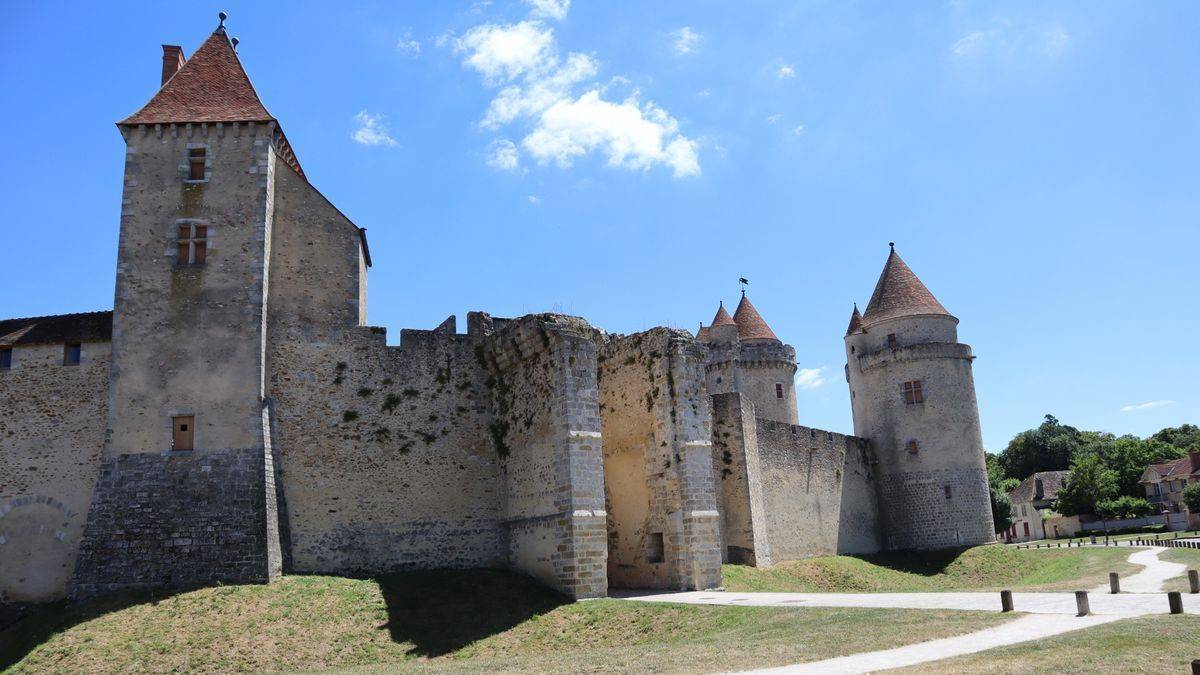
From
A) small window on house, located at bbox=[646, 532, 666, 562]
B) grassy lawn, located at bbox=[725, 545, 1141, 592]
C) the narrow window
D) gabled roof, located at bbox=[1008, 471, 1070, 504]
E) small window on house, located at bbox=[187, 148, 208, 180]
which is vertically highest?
small window on house, located at bbox=[187, 148, 208, 180]

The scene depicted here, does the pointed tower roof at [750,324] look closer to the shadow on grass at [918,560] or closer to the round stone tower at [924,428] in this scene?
the round stone tower at [924,428]

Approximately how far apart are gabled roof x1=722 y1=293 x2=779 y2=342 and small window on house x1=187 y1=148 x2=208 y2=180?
1094 inches

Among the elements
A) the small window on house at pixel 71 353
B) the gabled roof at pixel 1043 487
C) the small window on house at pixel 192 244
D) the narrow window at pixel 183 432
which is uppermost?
the small window on house at pixel 192 244

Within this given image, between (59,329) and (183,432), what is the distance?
4.39m

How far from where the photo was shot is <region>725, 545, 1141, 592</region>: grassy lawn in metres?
24.1

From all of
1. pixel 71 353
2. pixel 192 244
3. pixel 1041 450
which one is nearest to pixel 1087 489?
pixel 1041 450

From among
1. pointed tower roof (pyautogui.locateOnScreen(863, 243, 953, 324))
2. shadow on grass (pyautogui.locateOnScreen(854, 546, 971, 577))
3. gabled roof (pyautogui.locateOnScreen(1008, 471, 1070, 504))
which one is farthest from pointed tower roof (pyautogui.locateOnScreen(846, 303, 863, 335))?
gabled roof (pyautogui.locateOnScreen(1008, 471, 1070, 504))

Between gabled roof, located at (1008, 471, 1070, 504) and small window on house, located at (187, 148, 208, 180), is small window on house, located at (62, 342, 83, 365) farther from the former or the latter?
gabled roof, located at (1008, 471, 1070, 504)

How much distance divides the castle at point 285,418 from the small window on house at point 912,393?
18.5m

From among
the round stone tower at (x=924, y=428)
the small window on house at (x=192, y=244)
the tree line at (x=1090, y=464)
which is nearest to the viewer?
the small window on house at (x=192, y=244)

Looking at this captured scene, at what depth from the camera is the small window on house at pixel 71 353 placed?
19562 millimetres

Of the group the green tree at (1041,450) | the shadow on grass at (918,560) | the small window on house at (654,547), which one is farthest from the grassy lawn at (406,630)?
the green tree at (1041,450)

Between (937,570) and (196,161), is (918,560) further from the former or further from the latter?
(196,161)

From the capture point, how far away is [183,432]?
1848 cm
